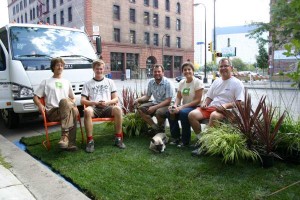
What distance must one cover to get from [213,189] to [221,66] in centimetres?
213

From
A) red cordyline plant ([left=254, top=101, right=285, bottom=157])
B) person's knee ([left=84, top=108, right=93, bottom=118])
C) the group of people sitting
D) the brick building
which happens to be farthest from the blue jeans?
the brick building

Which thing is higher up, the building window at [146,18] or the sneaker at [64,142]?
the building window at [146,18]

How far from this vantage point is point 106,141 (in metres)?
5.45

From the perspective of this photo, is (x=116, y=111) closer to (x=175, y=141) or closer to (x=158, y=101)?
(x=158, y=101)

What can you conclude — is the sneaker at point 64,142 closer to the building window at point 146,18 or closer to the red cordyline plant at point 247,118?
the red cordyline plant at point 247,118

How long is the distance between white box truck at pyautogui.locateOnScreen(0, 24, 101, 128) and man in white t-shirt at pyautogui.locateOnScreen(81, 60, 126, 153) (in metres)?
1.49

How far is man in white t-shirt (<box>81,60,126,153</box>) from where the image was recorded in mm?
4969

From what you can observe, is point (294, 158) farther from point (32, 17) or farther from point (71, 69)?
point (32, 17)

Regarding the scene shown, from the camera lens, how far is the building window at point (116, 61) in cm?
4344

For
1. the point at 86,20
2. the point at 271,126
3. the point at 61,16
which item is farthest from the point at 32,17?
the point at 271,126

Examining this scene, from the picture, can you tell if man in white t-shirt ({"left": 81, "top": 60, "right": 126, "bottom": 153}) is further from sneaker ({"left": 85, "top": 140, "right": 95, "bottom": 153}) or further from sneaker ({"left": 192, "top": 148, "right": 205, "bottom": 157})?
sneaker ({"left": 192, "top": 148, "right": 205, "bottom": 157})

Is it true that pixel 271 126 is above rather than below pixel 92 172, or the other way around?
above

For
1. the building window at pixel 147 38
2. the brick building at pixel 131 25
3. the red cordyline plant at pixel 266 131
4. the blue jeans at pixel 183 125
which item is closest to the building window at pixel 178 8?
the brick building at pixel 131 25

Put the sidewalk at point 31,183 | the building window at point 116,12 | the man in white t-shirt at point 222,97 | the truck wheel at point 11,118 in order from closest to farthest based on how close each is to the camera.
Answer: the sidewalk at point 31,183 → the man in white t-shirt at point 222,97 → the truck wheel at point 11,118 → the building window at point 116,12
